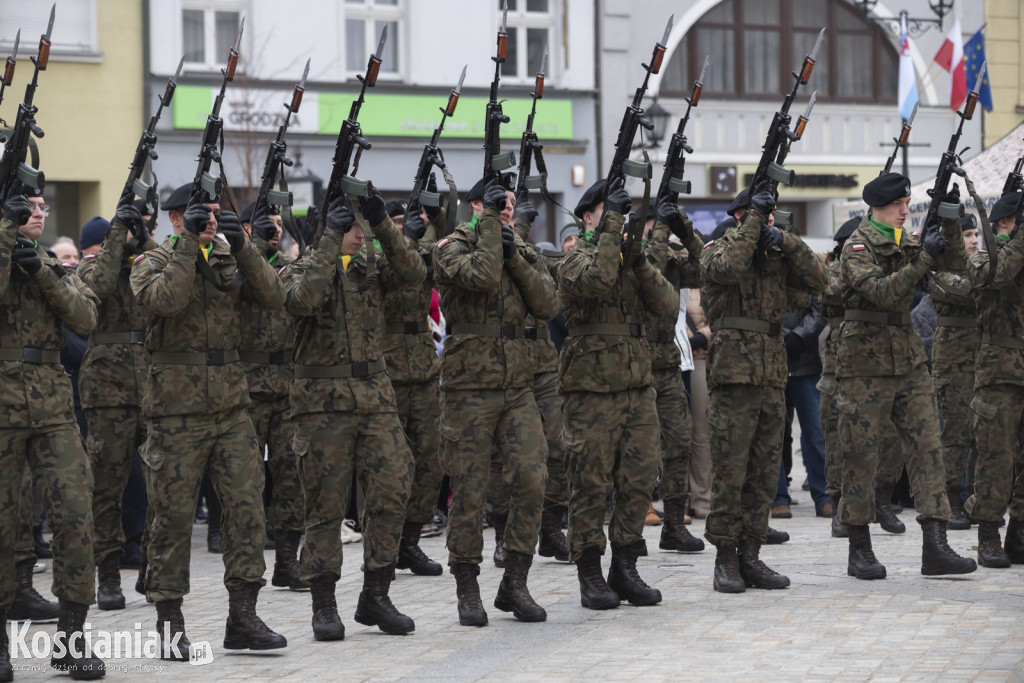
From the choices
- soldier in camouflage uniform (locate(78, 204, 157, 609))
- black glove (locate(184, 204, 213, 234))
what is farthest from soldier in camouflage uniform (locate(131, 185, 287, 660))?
soldier in camouflage uniform (locate(78, 204, 157, 609))

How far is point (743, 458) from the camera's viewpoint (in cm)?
859

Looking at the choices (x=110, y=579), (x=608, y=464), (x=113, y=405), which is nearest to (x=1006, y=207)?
(x=608, y=464)

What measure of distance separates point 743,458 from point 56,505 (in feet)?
12.5

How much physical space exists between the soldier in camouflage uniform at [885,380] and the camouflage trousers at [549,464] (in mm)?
1891

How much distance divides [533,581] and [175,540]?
2.68 metres

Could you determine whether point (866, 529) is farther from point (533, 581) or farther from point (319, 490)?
point (319, 490)

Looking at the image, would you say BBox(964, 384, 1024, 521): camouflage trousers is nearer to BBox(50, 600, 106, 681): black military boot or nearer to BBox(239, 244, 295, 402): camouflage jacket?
BBox(239, 244, 295, 402): camouflage jacket

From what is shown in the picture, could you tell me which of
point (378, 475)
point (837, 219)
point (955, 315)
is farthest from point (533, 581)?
point (837, 219)

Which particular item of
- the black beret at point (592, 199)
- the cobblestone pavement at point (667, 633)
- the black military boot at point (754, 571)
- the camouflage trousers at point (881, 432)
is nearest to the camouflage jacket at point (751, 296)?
the camouflage trousers at point (881, 432)

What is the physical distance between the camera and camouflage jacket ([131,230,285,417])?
280 inches

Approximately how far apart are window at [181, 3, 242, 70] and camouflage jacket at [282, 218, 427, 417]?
51.7ft

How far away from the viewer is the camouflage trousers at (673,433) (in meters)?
10.5

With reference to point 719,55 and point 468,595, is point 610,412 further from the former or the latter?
point 719,55

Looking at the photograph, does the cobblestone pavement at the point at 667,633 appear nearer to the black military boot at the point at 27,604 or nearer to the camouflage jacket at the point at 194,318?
the black military boot at the point at 27,604
